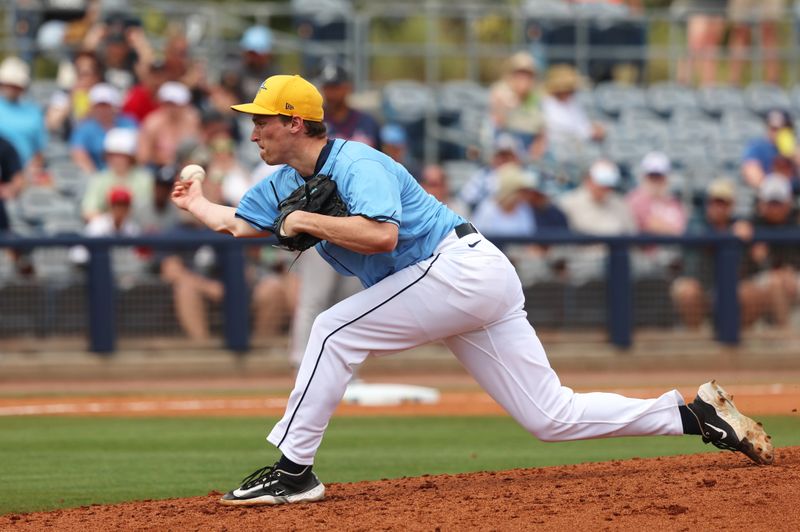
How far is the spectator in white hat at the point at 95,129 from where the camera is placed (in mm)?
14164

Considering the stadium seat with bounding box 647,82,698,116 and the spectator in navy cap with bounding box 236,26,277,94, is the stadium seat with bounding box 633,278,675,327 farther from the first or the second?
the spectator in navy cap with bounding box 236,26,277,94

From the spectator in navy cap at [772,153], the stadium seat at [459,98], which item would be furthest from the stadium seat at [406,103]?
the spectator in navy cap at [772,153]

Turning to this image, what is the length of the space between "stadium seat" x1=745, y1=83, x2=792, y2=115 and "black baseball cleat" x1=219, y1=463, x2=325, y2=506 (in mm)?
13898

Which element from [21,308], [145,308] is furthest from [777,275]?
[21,308]

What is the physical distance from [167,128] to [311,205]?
8.96 metres

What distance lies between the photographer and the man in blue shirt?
5680mm

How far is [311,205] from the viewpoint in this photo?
5.66m

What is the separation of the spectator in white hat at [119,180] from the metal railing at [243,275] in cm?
65

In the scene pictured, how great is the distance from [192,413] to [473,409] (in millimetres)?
2265

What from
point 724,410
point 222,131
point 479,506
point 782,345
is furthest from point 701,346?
point 479,506

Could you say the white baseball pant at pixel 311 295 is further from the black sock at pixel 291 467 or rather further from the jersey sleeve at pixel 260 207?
the black sock at pixel 291 467

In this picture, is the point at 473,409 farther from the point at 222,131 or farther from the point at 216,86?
the point at 216,86

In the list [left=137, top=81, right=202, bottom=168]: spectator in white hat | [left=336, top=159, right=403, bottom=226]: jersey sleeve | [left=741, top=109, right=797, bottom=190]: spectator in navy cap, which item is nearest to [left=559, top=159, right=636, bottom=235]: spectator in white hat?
[left=741, top=109, right=797, bottom=190]: spectator in navy cap

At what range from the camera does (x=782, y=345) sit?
13.9 metres
